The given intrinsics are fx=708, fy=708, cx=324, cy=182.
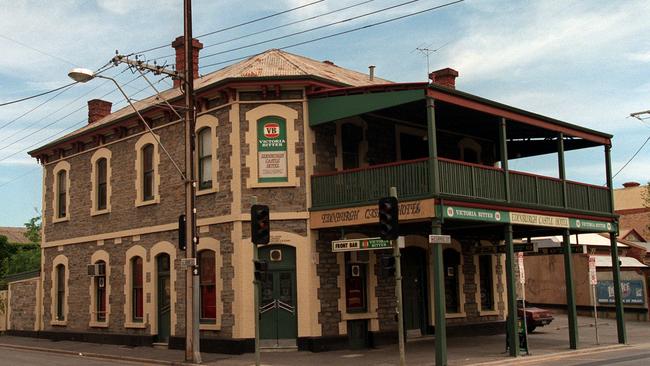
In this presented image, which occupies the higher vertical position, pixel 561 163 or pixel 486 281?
pixel 561 163

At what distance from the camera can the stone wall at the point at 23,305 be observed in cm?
2953

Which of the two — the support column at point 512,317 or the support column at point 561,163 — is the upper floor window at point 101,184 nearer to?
the support column at point 512,317

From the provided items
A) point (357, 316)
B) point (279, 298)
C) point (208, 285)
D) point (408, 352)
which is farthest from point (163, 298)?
point (408, 352)

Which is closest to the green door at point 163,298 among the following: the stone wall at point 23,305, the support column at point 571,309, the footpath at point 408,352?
the footpath at point 408,352

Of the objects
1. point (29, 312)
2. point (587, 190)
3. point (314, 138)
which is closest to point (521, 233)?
point (587, 190)

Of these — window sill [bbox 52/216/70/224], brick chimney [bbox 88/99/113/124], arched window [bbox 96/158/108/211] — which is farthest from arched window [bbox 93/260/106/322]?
brick chimney [bbox 88/99/113/124]

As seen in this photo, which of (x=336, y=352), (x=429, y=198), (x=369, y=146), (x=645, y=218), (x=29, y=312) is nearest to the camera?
(x=429, y=198)

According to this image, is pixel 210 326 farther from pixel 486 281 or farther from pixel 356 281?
pixel 486 281

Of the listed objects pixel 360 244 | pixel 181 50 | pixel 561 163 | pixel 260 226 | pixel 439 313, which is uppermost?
pixel 181 50

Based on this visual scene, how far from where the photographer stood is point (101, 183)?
26.1 m

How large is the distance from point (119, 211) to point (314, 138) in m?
8.60

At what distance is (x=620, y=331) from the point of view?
71.7 ft

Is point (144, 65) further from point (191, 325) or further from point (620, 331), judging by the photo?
point (620, 331)

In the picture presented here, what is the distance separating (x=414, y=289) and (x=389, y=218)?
8.88m
